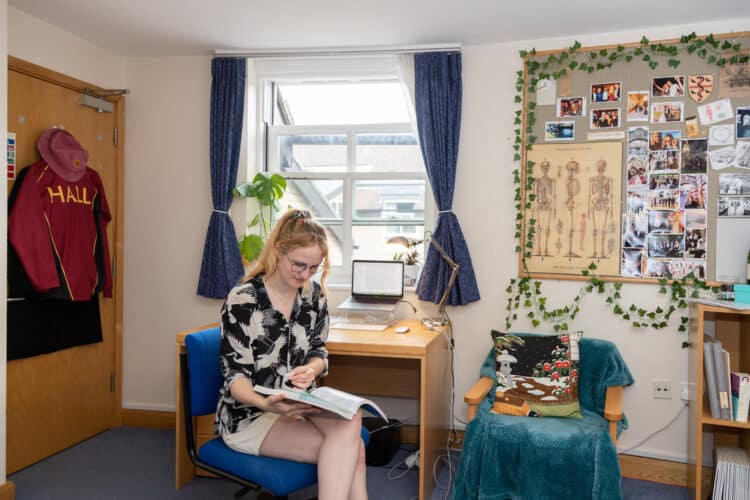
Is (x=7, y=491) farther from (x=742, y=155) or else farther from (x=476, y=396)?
(x=742, y=155)

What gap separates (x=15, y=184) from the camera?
9.85ft

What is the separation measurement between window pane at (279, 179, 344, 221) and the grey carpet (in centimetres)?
151

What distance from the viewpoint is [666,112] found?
3.09 meters

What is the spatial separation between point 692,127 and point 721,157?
21 cm

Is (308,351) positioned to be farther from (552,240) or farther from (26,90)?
(26,90)

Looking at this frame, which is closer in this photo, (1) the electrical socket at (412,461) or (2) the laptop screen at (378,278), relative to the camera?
(1) the electrical socket at (412,461)

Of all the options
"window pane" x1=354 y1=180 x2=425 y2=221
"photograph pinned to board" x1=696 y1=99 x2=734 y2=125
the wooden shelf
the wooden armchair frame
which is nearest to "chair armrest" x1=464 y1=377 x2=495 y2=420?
the wooden armchair frame

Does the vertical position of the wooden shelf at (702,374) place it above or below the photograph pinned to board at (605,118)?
below

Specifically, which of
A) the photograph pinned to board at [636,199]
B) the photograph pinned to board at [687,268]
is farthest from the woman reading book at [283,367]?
the photograph pinned to board at [687,268]

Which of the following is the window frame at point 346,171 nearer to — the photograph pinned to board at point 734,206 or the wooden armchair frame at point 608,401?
the wooden armchair frame at point 608,401

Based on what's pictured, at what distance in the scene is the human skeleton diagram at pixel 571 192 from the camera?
322cm

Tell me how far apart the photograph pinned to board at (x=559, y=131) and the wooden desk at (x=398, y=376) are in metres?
1.23

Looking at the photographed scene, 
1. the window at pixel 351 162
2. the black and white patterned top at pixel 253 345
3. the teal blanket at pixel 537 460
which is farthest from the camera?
the window at pixel 351 162

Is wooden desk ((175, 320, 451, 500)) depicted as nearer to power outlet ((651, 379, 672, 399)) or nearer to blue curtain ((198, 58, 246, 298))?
blue curtain ((198, 58, 246, 298))
